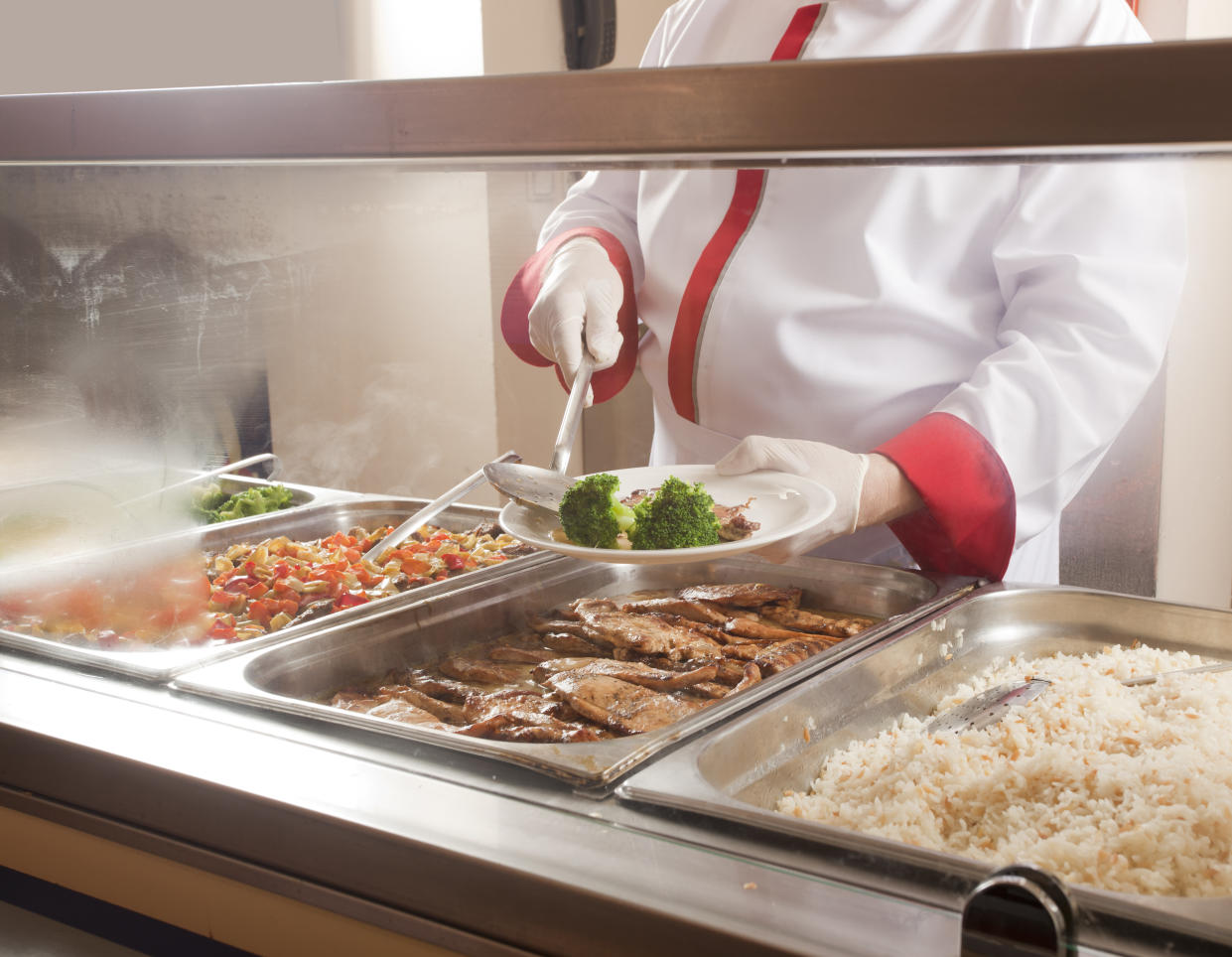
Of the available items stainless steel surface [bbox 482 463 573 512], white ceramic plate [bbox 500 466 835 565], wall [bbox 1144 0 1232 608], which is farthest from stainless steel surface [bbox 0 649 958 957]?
wall [bbox 1144 0 1232 608]

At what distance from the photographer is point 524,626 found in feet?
4.91

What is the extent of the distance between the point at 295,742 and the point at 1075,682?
0.79 meters

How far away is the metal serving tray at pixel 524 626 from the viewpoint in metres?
0.91

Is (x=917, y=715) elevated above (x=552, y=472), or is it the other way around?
(x=552, y=472)

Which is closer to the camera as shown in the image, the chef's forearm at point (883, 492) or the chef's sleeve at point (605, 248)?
the chef's forearm at point (883, 492)

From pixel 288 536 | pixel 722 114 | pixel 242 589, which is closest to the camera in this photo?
pixel 722 114

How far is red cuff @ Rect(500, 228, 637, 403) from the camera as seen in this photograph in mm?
1545

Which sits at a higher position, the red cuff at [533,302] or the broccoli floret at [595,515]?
the red cuff at [533,302]

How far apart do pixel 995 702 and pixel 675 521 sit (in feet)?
1.25

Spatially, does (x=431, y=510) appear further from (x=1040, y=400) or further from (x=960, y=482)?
(x=1040, y=400)

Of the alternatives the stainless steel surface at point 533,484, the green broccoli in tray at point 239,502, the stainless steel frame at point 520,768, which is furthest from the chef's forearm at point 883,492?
the green broccoli in tray at point 239,502

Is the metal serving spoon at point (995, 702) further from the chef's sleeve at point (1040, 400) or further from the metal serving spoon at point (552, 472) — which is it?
the metal serving spoon at point (552, 472)

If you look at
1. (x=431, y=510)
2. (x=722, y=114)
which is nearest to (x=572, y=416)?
(x=431, y=510)

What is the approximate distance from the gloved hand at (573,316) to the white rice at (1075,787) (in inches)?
26.6
